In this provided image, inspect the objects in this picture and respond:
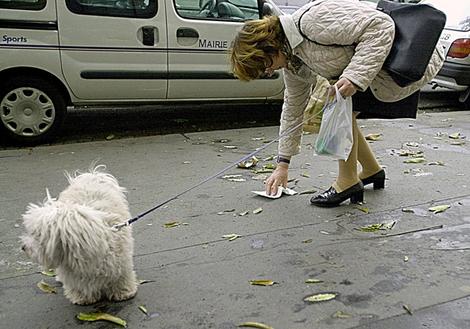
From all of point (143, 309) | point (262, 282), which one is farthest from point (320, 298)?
point (143, 309)

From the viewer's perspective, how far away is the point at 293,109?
160 inches

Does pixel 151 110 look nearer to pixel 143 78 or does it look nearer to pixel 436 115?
pixel 143 78

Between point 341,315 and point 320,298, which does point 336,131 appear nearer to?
point 320,298

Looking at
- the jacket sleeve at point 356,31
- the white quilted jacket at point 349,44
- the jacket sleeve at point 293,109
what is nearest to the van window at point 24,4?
the jacket sleeve at point 293,109

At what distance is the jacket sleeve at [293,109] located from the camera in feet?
13.1

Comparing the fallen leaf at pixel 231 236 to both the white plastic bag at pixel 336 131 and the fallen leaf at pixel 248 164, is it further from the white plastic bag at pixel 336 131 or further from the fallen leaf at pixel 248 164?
the fallen leaf at pixel 248 164

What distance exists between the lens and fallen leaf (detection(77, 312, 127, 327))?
2.73 metres

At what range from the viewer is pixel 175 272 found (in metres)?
3.24

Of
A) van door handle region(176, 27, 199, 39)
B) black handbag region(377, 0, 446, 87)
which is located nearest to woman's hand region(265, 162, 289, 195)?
black handbag region(377, 0, 446, 87)

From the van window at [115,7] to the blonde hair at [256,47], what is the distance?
10.1 feet

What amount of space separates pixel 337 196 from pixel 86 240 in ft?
7.24

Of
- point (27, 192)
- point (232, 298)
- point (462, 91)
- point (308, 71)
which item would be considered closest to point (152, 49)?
point (27, 192)

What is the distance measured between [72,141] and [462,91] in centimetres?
633

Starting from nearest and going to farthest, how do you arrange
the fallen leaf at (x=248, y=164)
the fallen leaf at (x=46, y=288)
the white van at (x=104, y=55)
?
the fallen leaf at (x=46, y=288)
the fallen leaf at (x=248, y=164)
the white van at (x=104, y=55)
